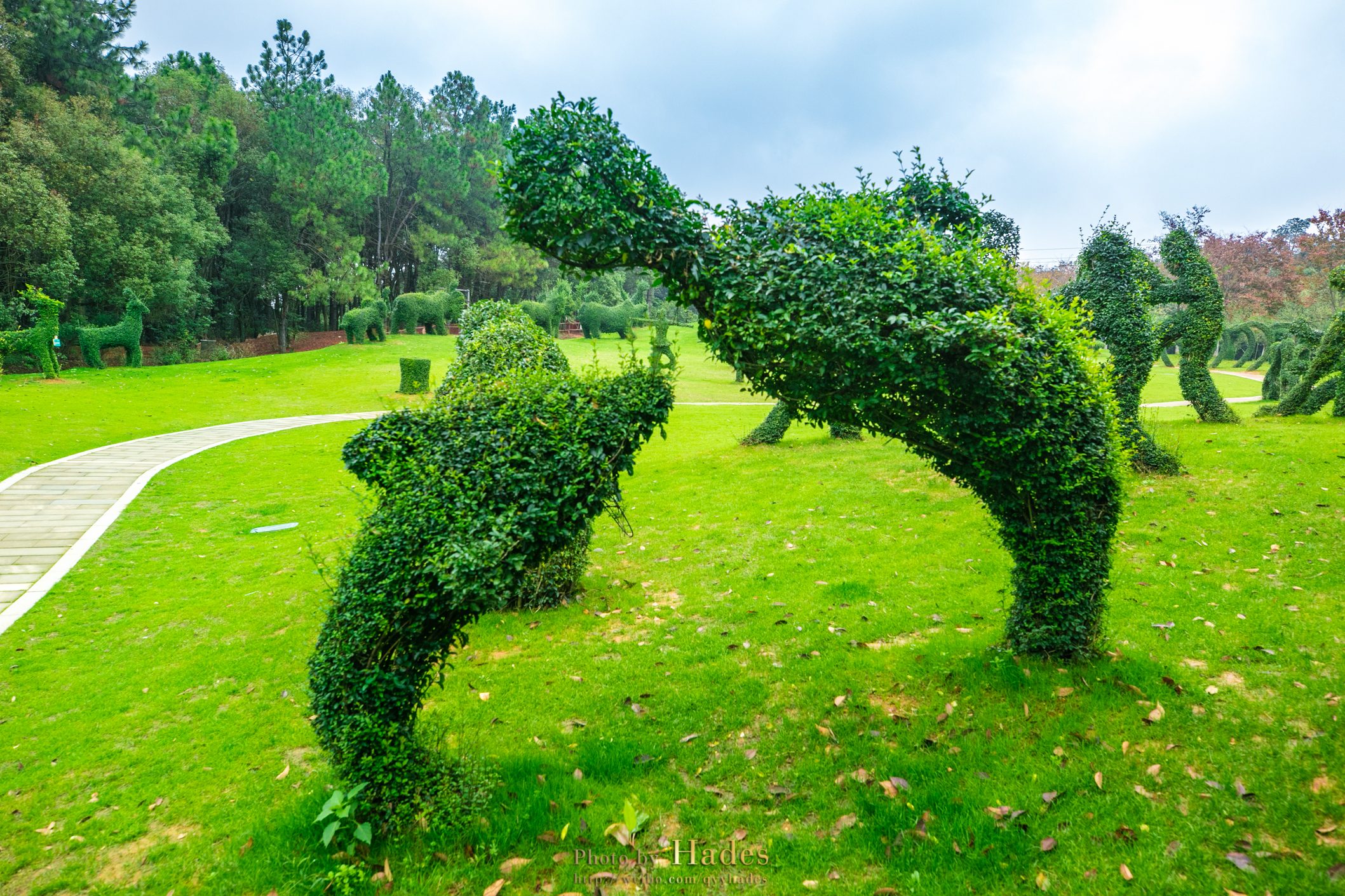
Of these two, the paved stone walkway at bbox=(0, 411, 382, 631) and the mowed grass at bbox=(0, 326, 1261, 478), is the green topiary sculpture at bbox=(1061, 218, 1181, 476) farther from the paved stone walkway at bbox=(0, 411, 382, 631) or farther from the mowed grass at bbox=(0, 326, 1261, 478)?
the paved stone walkway at bbox=(0, 411, 382, 631)

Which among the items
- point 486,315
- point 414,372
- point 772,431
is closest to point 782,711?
point 486,315

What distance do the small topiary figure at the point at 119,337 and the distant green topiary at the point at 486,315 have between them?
24001mm

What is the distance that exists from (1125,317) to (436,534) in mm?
11170

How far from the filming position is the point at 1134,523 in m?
9.08

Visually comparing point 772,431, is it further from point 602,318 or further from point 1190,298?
point 602,318

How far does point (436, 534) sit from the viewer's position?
4102 millimetres

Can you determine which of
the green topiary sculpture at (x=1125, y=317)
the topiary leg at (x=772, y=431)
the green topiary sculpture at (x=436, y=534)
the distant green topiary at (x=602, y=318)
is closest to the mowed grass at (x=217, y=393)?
the topiary leg at (x=772, y=431)

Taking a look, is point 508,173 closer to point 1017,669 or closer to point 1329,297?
point 1017,669

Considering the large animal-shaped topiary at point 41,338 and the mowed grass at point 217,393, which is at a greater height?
the large animal-shaped topiary at point 41,338

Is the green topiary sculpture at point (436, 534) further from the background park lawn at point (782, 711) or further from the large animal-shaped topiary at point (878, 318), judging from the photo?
the large animal-shaped topiary at point (878, 318)

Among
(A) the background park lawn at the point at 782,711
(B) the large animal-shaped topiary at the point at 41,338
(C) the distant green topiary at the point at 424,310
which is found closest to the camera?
(A) the background park lawn at the point at 782,711

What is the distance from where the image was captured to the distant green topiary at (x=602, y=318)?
43906 mm

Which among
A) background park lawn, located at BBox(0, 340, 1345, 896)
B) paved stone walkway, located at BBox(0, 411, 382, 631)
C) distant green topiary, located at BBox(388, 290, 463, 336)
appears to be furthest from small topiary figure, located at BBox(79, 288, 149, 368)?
background park lawn, located at BBox(0, 340, 1345, 896)

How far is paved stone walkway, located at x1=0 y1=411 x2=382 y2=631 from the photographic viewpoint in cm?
923
